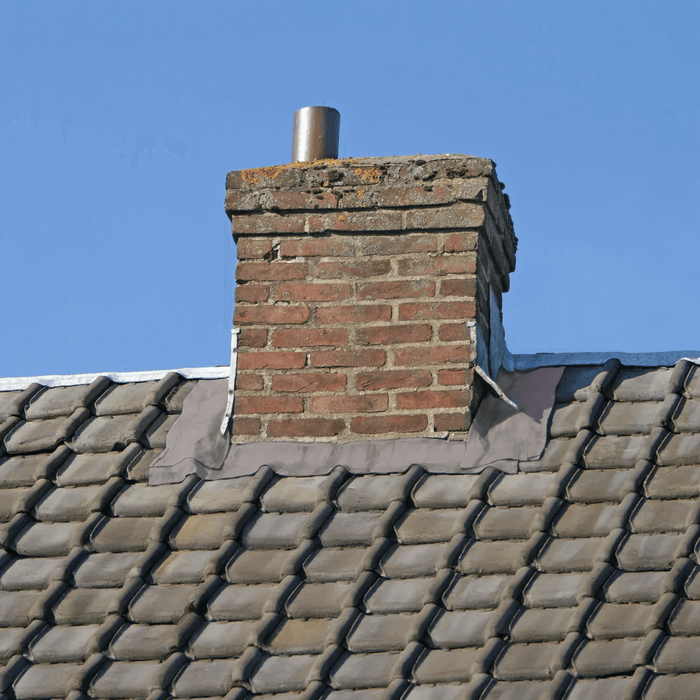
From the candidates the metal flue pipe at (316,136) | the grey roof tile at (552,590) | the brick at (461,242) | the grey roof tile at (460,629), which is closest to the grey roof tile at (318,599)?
the grey roof tile at (460,629)

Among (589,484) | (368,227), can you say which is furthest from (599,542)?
(368,227)

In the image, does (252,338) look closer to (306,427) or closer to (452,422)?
(306,427)

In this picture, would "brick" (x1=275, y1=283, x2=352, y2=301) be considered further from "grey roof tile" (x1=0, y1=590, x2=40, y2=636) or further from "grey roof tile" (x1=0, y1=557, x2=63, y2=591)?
"grey roof tile" (x1=0, y1=590, x2=40, y2=636)

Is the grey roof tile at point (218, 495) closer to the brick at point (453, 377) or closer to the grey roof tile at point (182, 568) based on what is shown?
the grey roof tile at point (182, 568)

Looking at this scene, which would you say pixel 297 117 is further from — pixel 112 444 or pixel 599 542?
pixel 599 542

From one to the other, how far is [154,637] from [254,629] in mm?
356

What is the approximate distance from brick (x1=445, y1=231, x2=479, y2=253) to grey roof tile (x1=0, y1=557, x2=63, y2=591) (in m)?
2.02

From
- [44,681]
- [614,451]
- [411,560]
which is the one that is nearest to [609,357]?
[614,451]

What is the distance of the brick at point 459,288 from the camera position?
4.84 m

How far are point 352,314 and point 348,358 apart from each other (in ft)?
0.64

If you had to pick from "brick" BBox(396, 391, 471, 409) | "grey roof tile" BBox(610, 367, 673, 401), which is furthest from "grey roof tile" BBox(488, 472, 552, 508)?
"grey roof tile" BBox(610, 367, 673, 401)

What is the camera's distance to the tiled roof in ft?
11.8

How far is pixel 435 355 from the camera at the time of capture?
475 centimetres

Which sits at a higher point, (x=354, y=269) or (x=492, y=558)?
(x=354, y=269)
